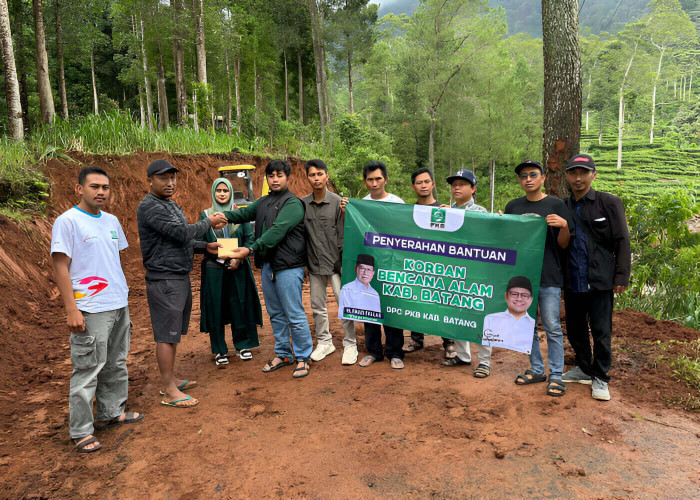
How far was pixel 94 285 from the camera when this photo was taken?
120 inches

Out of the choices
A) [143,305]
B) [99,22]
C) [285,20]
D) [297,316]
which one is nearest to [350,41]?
[285,20]

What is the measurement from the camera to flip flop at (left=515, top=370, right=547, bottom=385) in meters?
3.83

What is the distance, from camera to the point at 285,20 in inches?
1151

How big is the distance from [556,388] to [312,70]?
112ft

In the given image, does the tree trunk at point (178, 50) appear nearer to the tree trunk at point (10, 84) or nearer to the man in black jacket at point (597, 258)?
the tree trunk at point (10, 84)

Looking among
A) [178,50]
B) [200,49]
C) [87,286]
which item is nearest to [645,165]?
[178,50]

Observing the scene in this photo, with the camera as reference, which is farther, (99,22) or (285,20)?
(99,22)

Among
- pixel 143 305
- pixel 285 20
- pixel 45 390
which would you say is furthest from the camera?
pixel 285 20

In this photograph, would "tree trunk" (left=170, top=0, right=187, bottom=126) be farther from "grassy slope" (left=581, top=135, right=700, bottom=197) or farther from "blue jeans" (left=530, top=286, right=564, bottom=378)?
"grassy slope" (left=581, top=135, right=700, bottom=197)

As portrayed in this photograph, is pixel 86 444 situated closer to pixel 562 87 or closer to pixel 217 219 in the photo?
pixel 217 219

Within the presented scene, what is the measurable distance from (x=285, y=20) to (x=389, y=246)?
2989cm

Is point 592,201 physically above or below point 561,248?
above

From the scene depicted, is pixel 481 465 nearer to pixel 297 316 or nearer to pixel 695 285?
pixel 297 316

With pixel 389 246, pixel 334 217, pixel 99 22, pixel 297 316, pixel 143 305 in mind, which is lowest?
pixel 143 305
